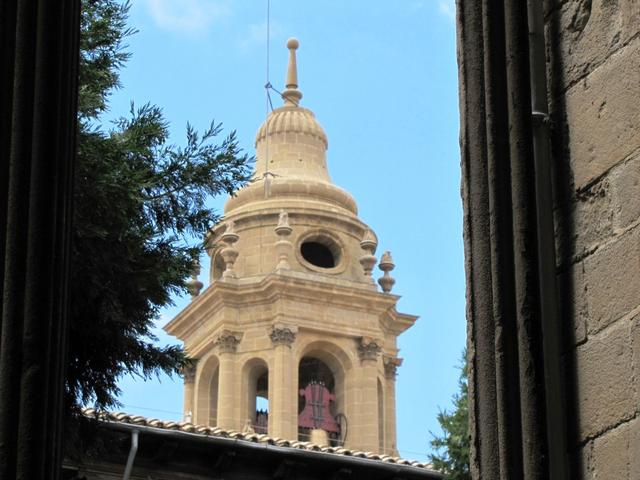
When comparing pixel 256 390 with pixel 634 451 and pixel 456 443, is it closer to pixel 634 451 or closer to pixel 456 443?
pixel 456 443

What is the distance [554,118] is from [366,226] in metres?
46.9

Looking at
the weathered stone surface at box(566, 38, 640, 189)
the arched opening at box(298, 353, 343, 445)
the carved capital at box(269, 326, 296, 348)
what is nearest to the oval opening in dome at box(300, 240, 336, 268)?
the arched opening at box(298, 353, 343, 445)

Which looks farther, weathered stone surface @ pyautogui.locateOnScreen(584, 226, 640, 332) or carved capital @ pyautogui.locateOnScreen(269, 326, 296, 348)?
carved capital @ pyautogui.locateOnScreen(269, 326, 296, 348)

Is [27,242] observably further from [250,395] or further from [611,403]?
[250,395]

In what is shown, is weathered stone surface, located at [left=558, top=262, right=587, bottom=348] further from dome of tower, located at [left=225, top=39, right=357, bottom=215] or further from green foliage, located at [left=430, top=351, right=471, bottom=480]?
dome of tower, located at [left=225, top=39, right=357, bottom=215]

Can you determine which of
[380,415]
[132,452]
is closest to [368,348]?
[380,415]

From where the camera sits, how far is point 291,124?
52.4 meters

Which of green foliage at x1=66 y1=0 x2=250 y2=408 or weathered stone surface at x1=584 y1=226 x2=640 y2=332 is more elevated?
green foliage at x1=66 y1=0 x2=250 y2=408

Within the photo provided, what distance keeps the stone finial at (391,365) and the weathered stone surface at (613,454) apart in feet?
151

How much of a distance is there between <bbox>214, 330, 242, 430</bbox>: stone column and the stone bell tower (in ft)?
0.11

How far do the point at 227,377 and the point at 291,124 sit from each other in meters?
7.34

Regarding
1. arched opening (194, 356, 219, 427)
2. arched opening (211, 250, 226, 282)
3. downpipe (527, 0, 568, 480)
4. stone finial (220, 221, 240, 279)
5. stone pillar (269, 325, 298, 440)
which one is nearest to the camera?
downpipe (527, 0, 568, 480)

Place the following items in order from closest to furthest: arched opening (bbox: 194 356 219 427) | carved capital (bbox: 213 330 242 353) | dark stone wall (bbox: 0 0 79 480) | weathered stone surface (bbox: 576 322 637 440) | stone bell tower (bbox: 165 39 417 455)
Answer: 1. weathered stone surface (bbox: 576 322 637 440)
2. dark stone wall (bbox: 0 0 79 480)
3. stone bell tower (bbox: 165 39 417 455)
4. carved capital (bbox: 213 330 242 353)
5. arched opening (bbox: 194 356 219 427)

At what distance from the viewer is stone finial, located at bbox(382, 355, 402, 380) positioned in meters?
50.5
